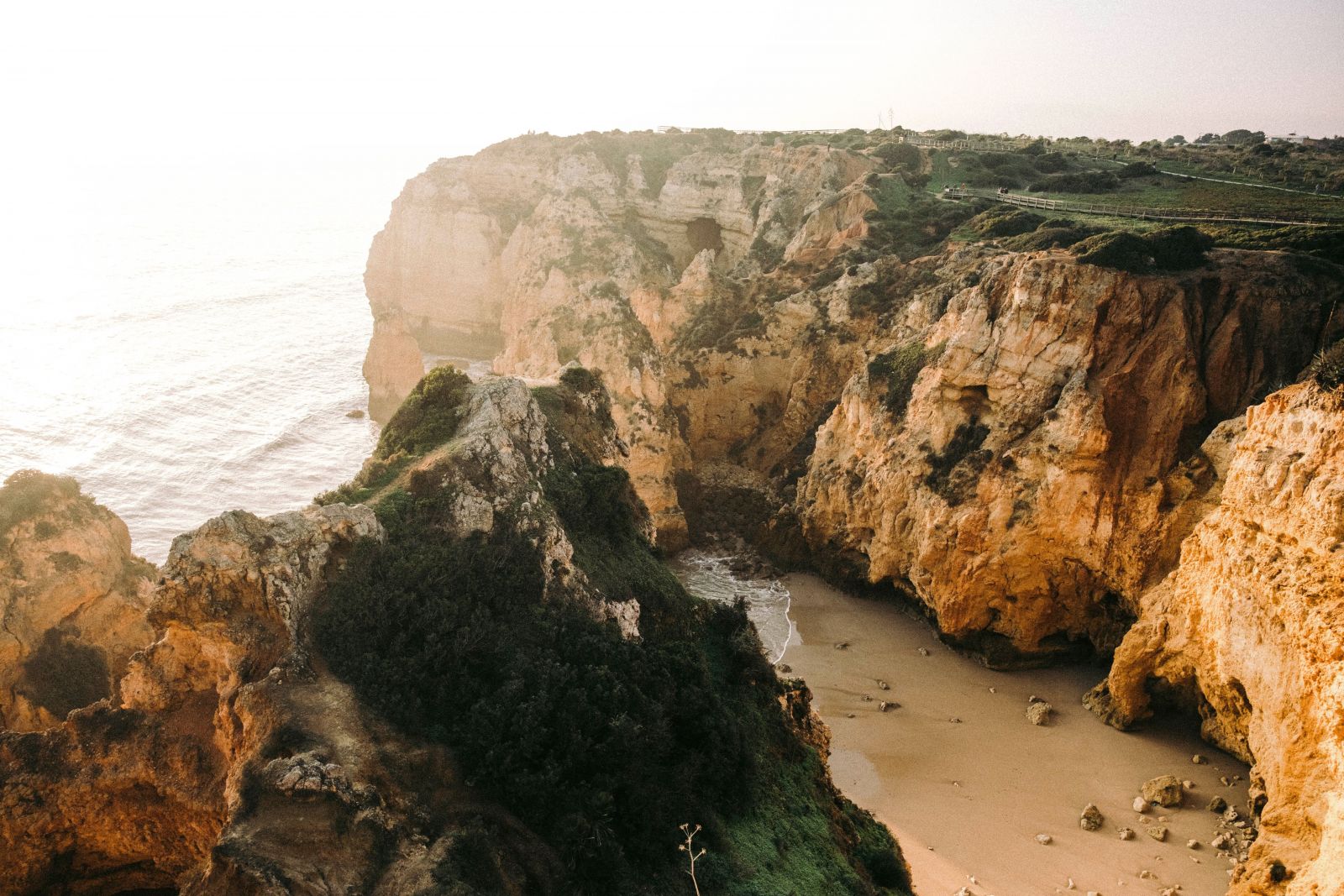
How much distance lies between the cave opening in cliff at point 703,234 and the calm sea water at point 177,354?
24.0 meters

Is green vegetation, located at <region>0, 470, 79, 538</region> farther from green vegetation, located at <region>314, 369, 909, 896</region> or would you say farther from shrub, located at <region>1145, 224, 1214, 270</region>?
shrub, located at <region>1145, 224, 1214, 270</region>

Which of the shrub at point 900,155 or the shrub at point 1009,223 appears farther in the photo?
the shrub at point 900,155

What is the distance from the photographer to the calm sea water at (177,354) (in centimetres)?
3725

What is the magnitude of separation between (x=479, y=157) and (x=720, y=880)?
50079mm

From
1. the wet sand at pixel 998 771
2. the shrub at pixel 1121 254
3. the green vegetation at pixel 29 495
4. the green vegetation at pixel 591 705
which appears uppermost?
the shrub at pixel 1121 254

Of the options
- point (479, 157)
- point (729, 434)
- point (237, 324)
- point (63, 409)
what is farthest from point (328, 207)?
point (729, 434)

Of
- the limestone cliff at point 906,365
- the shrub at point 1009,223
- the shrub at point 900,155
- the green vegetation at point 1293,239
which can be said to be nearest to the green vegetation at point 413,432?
the limestone cliff at point 906,365

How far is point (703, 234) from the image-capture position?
53.8 meters

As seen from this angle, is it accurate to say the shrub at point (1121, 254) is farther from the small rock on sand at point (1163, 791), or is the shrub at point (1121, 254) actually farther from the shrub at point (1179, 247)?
the small rock on sand at point (1163, 791)

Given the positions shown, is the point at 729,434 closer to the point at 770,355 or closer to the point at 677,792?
the point at 770,355

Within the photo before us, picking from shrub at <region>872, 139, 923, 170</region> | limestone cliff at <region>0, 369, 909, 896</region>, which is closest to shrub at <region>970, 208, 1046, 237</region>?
shrub at <region>872, 139, 923, 170</region>

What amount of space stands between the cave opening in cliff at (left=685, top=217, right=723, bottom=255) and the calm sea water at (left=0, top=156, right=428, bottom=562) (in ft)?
78.7

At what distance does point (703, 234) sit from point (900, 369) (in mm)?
27110

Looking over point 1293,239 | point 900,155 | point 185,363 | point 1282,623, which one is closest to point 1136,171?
point 900,155
